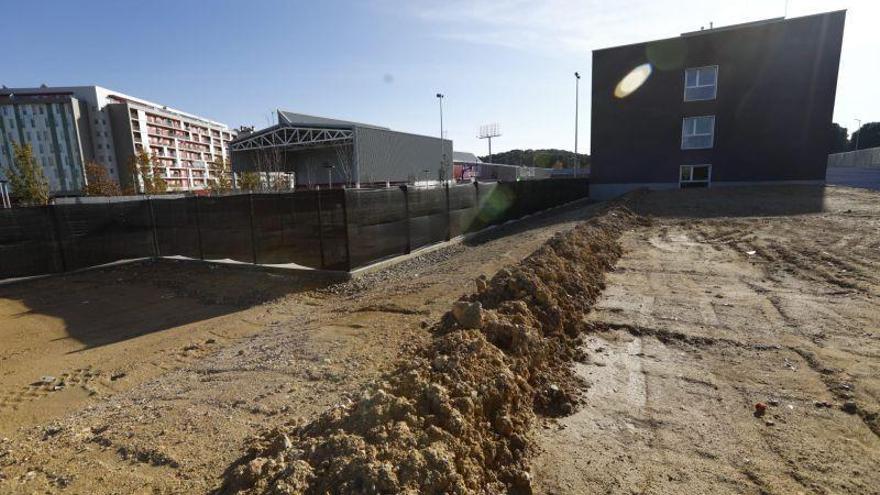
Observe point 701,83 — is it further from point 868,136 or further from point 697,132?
point 868,136

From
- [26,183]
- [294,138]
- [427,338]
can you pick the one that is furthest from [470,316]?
[26,183]

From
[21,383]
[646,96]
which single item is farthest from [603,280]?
[646,96]

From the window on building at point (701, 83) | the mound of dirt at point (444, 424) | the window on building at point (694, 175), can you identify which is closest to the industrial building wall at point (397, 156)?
the window on building at point (694, 175)

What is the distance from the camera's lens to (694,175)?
28.0m

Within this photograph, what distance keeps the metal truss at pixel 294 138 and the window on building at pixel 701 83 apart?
29.8 metres

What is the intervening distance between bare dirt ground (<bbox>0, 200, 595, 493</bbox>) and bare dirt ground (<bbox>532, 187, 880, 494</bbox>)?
2.17 meters

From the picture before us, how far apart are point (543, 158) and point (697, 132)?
278ft

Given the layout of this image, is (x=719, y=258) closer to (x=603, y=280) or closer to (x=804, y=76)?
(x=603, y=280)

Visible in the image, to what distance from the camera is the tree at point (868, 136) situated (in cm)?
7580

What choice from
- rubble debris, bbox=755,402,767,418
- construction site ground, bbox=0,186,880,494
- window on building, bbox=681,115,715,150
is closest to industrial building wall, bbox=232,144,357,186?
window on building, bbox=681,115,715,150

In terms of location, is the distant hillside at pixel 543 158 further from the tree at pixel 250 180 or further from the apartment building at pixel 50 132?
the apartment building at pixel 50 132

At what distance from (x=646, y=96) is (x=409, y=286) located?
27.6 metres

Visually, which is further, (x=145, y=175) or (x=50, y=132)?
(x=50, y=132)

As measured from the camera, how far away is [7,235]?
9766 millimetres
